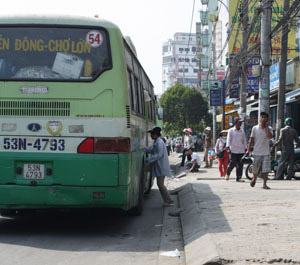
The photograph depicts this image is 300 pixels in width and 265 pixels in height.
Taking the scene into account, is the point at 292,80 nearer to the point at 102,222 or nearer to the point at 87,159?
the point at 102,222

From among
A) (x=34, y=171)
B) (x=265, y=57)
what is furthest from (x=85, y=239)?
(x=265, y=57)

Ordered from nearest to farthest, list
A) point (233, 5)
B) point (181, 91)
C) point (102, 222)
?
1. point (102, 222)
2. point (233, 5)
3. point (181, 91)

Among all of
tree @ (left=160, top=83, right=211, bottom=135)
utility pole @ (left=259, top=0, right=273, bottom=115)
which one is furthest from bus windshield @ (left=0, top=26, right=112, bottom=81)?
tree @ (left=160, top=83, right=211, bottom=135)

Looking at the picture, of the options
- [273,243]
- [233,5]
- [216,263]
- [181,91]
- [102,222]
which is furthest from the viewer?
[181,91]

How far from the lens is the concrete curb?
6711 millimetres

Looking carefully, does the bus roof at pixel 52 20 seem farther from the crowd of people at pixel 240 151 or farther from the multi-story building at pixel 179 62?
the multi-story building at pixel 179 62

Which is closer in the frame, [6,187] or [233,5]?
[6,187]

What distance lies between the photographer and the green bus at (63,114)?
838cm

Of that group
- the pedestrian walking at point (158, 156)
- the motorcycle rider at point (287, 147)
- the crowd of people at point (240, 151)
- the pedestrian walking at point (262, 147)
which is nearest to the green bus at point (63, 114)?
the pedestrian walking at point (158, 156)

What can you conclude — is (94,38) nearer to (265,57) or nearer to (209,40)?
(265,57)

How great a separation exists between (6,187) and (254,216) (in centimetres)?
376

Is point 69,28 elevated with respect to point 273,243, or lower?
elevated

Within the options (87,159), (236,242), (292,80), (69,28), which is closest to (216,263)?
(236,242)

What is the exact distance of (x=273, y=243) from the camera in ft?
23.5
